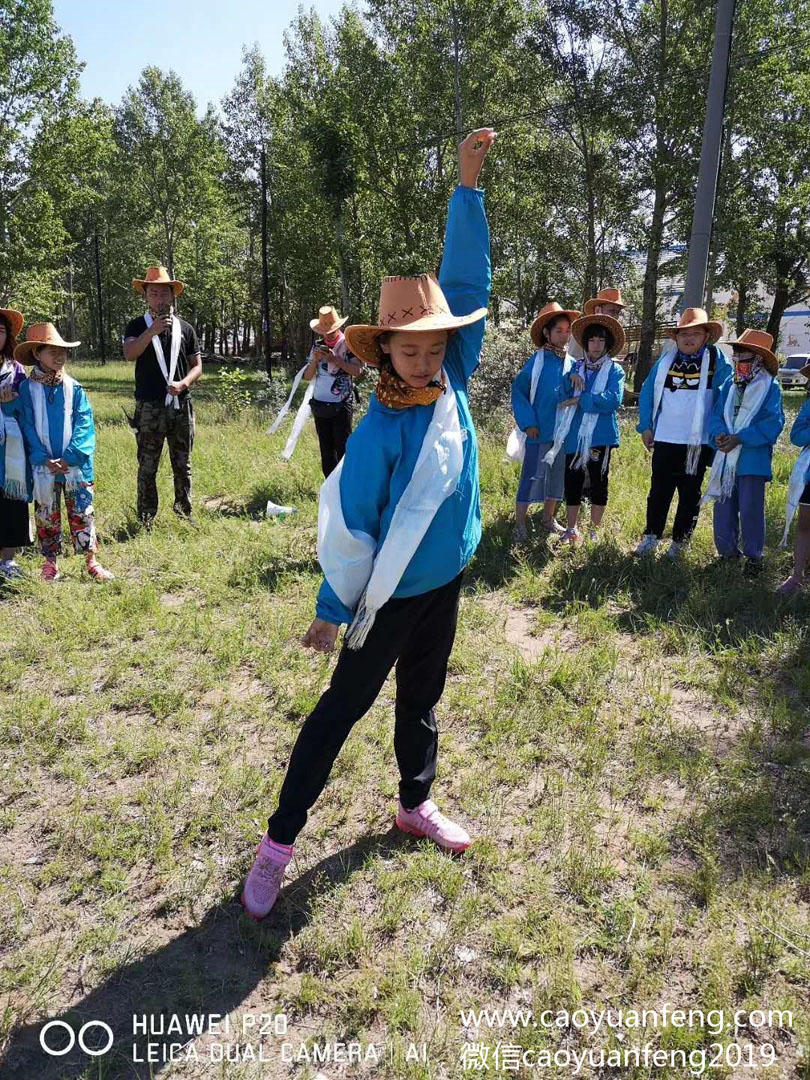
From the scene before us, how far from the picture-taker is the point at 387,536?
2297 mm

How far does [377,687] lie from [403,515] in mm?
651

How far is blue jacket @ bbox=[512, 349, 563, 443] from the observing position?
6250mm

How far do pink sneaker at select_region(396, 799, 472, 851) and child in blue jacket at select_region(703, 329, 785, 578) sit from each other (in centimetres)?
370

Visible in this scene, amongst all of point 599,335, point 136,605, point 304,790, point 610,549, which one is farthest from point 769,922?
point 599,335

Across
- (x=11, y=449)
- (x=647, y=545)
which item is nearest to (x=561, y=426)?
(x=647, y=545)

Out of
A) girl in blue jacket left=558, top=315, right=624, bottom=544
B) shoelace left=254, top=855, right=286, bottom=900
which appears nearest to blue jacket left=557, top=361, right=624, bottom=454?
girl in blue jacket left=558, top=315, right=624, bottom=544

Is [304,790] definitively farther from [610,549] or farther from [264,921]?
[610,549]

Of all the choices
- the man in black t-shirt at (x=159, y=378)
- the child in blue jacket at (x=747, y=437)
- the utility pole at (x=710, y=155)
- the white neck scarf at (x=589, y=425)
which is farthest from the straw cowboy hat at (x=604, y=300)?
the man in black t-shirt at (x=159, y=378)

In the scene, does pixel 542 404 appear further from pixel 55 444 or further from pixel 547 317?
pixel 55 444

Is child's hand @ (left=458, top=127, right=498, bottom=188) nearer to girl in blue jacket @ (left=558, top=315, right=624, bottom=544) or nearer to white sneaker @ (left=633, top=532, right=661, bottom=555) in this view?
girl in blue jacket @ (left=558, top=315, right=624, bottom=544)

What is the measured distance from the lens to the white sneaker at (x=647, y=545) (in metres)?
5.89

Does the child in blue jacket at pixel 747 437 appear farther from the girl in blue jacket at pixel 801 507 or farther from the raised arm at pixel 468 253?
the raised arm at pixel 468 253

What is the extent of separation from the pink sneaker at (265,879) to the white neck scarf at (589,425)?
4.39 m

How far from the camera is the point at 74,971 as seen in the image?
236 cm
